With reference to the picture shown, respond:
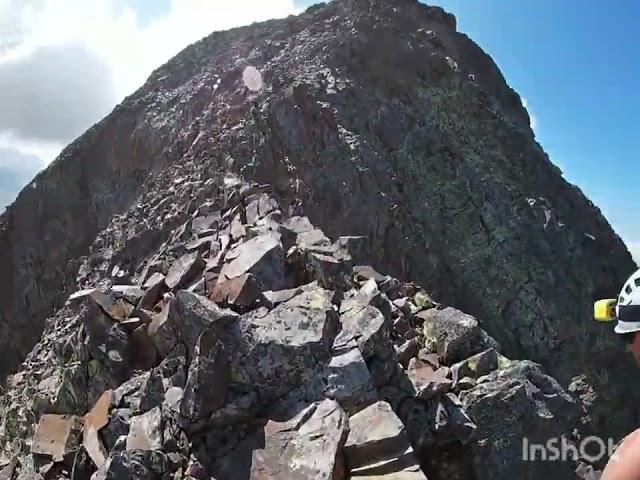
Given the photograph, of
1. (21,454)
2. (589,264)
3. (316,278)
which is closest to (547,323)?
(589,264)

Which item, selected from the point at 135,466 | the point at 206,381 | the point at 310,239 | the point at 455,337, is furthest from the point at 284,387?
the point at 310,239

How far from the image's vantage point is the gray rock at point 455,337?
1105 centimetres

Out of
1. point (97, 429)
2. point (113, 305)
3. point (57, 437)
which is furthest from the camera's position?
point (113, 305)

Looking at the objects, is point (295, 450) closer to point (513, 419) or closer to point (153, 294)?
point (513, 419)

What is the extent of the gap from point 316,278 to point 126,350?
14.1 ft

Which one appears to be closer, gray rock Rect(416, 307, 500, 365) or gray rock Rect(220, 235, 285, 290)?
gray rock Rect(416, 307, 500, 365)

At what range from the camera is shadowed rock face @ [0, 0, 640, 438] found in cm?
2144

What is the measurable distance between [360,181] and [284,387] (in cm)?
1390

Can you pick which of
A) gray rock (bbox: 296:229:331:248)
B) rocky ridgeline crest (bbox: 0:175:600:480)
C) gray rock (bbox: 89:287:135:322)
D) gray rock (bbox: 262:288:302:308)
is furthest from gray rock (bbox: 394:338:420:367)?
gray rock (bbox: 89:287:135:322)

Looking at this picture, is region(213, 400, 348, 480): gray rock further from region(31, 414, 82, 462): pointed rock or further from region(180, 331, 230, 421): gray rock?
region(31, 414, 82, 462): pointed rock

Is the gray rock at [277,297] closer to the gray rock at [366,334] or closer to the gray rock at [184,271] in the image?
the gray rock at [366,334]

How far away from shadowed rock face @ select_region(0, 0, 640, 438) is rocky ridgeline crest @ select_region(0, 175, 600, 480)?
683 centimetres

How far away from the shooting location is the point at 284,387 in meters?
8.86

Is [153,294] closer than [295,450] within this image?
No
